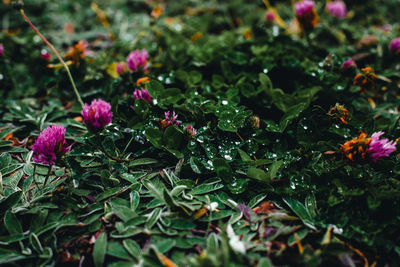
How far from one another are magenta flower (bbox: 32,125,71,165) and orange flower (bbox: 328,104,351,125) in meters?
1.35

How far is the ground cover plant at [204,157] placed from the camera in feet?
3.80

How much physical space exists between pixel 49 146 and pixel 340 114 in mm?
1415

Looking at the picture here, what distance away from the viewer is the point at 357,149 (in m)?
1.26

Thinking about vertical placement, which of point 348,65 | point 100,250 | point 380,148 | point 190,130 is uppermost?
point 348,65

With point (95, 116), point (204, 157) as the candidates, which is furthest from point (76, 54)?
point (204, 157)

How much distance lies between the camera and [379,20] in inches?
119

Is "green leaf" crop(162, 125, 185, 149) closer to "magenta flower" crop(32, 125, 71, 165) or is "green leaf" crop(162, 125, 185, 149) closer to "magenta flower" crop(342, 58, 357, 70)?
"magenta flower" crop(32, 125, 71, 165)

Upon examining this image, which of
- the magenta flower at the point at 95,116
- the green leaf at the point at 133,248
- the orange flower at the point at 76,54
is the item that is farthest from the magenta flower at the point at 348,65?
the orange flower at the point at 76,54

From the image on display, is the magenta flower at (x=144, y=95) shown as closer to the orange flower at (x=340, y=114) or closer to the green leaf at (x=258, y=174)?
the green leaf at (x=258, y=174)

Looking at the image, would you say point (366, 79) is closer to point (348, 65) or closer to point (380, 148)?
point (348, 65)

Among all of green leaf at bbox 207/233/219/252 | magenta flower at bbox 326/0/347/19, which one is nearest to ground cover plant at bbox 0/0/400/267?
green leaf at bbox 207/233/219/252

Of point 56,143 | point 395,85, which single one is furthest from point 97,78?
point 395,85

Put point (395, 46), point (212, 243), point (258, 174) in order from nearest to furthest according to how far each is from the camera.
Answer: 1. point (212, 243)
2. point (258, 174)
3. point (395, 46)

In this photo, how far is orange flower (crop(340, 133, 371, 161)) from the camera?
124 cm
